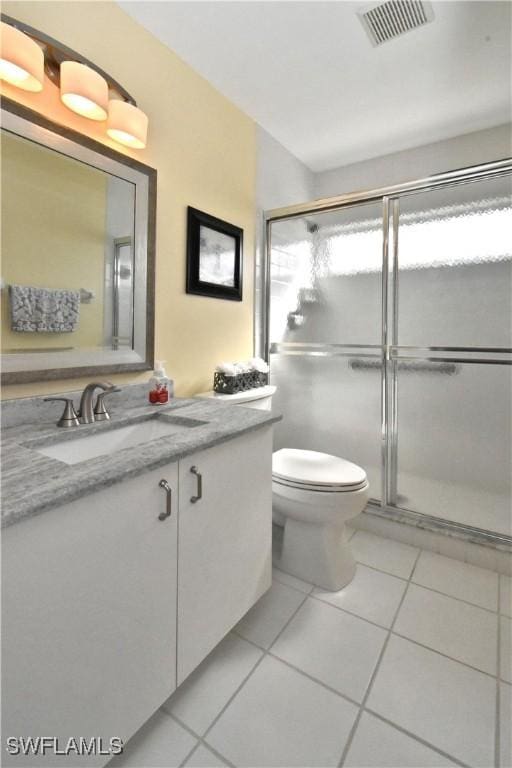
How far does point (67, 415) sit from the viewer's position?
3.58 feet

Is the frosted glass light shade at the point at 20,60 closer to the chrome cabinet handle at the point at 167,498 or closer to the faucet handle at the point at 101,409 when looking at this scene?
the faucet handle at the point at 101,409

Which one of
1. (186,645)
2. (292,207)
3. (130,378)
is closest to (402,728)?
(186,645)

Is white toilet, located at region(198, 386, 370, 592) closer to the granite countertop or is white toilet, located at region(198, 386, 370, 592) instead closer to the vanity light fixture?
the granite countertop

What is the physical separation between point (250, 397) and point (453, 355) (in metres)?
1.03

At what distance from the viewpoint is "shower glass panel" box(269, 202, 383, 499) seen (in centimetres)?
199

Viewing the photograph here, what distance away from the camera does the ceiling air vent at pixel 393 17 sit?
52.6 inches

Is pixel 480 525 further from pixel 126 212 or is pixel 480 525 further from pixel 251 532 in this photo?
pixel 126 212

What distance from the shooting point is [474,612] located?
1.41 meters

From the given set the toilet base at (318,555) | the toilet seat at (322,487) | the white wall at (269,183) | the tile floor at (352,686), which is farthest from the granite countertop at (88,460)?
the white wall at (269,183)

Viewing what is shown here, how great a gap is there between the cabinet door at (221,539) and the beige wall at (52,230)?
65 centimetres

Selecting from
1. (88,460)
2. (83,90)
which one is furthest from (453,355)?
(83,90)

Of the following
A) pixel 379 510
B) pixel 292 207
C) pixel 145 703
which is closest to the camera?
pixel 145 703

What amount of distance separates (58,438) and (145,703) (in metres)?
0.71

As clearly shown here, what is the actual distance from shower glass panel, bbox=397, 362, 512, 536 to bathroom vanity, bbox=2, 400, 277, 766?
1.06m
